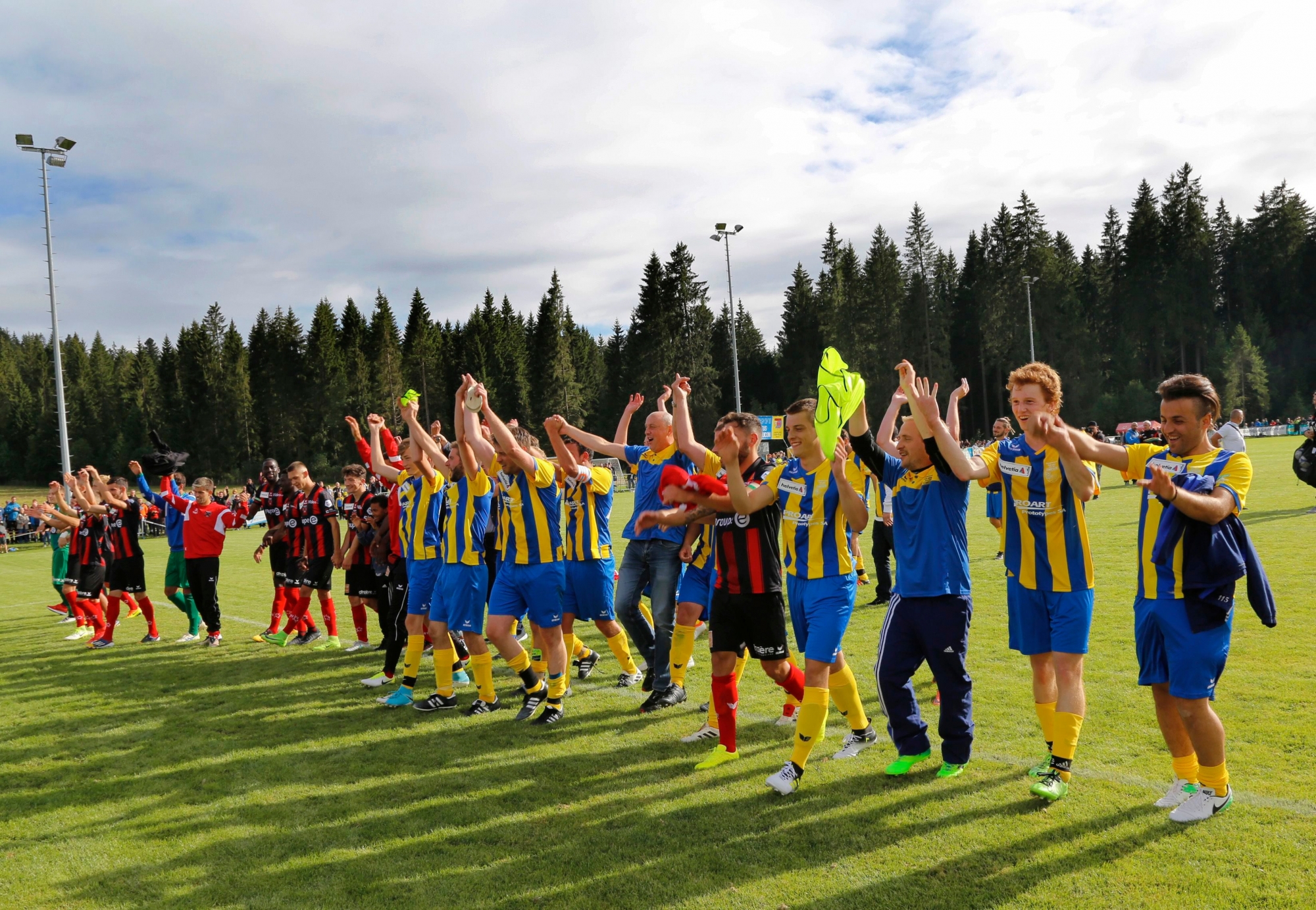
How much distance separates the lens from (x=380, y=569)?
8578 millimetres

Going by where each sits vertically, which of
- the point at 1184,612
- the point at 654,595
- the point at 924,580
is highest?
the point at 924,580

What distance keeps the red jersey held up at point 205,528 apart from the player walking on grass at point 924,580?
337 inches

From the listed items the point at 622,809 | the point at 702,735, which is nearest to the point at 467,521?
the point at 702,735

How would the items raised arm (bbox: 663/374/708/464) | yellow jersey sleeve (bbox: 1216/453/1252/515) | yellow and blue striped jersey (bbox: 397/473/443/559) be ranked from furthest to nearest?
A: yellow and blue striped jersey (bbox: 397/473/443/559)
raised arm (bbox: 663/374/708/464)
yellow jersey sleeve (bbox: 1216/453/1252/515)

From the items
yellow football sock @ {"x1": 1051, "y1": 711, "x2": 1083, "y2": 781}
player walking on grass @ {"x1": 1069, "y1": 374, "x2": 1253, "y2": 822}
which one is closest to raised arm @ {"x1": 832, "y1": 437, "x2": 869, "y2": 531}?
player walking on grass @ {"x1": 1069, "y1": 374, "x2": 1253, "y2": 822}

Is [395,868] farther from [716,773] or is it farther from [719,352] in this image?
[719,352]

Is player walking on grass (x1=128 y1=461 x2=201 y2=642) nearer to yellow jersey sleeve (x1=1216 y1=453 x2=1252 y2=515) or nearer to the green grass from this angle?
the green grass

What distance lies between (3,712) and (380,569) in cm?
349

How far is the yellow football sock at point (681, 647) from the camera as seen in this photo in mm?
6266

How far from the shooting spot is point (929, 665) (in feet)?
15.2

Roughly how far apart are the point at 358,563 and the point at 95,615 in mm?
5604

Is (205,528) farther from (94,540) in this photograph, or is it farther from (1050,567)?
(1050,567)

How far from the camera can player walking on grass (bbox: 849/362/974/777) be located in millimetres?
4488

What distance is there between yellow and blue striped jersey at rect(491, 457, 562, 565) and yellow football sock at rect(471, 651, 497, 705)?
0.94 m
